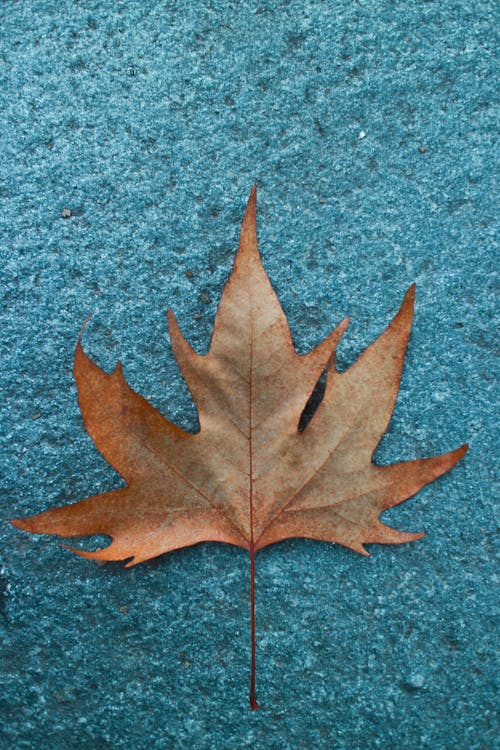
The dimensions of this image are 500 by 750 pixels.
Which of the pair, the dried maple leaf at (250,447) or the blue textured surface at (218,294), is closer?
the dried maple leaf at (250,447)

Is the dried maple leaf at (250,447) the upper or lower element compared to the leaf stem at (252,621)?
upper

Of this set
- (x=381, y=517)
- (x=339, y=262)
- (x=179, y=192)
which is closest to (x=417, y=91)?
(x=339, y=262)

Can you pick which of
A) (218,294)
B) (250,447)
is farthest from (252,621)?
(218,294)

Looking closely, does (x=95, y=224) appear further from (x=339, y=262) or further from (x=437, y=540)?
(x=437, y=540)

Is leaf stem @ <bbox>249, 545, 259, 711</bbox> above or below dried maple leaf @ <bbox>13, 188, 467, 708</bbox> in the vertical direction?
below

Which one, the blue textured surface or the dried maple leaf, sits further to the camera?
the blue textured surface
